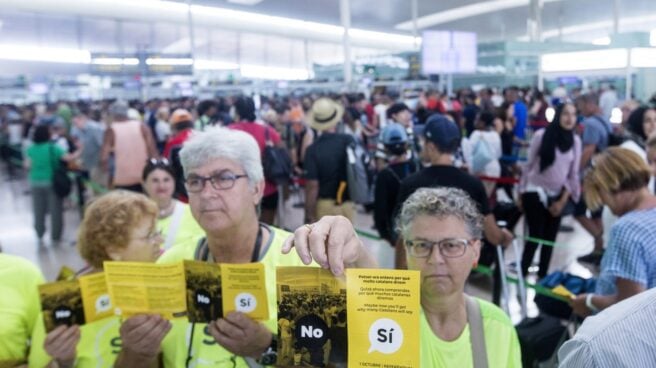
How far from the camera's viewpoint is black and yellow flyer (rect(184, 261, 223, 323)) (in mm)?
1549

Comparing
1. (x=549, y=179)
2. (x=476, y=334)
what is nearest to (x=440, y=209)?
(x=476, y=334)

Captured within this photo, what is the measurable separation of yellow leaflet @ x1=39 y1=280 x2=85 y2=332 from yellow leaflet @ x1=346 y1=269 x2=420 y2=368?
1.10m

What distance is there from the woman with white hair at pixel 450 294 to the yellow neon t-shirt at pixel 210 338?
0.38m

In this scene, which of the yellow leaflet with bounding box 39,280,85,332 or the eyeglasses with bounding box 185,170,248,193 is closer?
the yellow leaflet with bounding box 39,280,85,332

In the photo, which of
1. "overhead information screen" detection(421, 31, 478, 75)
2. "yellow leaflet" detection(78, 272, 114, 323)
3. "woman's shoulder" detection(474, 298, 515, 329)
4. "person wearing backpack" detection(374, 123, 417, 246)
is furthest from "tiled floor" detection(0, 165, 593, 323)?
"overhead information screen" detection(421, 31, 478, 75)

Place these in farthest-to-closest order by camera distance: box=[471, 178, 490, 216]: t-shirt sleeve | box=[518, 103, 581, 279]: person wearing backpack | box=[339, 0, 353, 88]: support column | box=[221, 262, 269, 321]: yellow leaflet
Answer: box=[339, 0, 353, 88]: support column → box=[518, 103, 581, 279]: person wearing backpack → box=[471, 178, 490, 216]: t-shirt sleeve → box=[221, 262, 269, 321]: yellow leaflet

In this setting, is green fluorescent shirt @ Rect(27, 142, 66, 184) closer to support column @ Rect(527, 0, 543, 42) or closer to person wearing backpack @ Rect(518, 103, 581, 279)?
person wearing backpack @ Rect(518, 103, 581, 279)

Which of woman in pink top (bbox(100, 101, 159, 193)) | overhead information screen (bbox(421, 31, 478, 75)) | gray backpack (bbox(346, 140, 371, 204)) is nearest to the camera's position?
gray backpack (bbox(346, 140, 371, 204))

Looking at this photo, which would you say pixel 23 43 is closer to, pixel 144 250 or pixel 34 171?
pixel 34 171

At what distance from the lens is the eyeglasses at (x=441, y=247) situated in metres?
1.73

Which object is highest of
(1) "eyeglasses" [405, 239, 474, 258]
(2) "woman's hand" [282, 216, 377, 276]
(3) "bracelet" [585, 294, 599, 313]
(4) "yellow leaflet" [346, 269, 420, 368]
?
(2) "woman's hand" [282, 216, 377, 276]

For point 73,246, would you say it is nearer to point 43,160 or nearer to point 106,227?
point 43,160

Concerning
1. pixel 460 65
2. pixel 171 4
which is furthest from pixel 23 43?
pixel 460 65

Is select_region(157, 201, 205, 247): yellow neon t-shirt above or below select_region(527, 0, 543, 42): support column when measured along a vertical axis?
below
